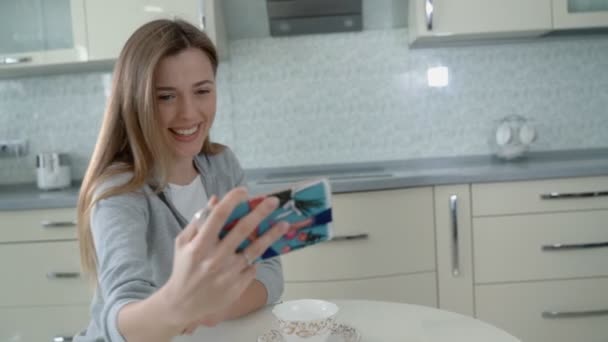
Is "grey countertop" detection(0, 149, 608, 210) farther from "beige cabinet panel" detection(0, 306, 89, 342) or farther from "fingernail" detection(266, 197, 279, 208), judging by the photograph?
"fingernail" detection(266, 197, 279, 208)

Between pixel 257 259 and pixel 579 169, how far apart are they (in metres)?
1.77

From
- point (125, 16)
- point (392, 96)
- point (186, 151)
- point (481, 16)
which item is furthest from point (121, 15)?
point (481, 16)

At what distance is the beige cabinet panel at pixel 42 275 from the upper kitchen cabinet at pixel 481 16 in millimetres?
1614

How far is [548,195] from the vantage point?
2.09 metres

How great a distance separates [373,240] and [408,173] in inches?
13.1

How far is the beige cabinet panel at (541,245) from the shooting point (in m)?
2.10

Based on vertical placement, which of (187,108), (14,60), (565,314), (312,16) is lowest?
(565,314)

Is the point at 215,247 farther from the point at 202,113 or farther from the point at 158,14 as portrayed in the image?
the point at 158,14

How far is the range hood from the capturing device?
2.41 metres

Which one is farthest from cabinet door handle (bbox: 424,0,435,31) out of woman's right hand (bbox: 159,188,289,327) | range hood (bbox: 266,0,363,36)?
woman's right hand (bbox: 159,188,289,327)

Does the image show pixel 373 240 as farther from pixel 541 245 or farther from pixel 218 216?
pixel 218 216

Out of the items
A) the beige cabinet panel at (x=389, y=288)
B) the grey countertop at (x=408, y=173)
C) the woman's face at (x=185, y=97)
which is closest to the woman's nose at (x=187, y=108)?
the woman's face at (x=185, y=97)

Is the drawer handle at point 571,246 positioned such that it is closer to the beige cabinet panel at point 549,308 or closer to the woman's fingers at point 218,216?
the beige cabinet panel at point 549,308

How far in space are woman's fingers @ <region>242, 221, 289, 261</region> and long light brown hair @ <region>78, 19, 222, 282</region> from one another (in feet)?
1.51
